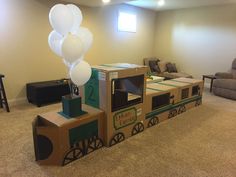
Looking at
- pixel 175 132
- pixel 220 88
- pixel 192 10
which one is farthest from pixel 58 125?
pixel 192 10

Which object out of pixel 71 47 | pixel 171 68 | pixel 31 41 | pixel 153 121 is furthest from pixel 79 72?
pixel 171 68

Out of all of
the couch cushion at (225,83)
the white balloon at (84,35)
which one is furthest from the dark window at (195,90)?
the white balloon at (84,35)

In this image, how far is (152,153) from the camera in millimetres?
2186

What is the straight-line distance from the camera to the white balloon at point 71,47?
1811 mm

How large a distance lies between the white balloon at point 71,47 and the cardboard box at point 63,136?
63 cm

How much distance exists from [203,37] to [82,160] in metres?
4.99

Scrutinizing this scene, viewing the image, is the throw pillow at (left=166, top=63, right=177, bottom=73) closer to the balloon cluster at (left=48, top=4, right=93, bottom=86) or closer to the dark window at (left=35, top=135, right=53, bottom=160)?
the balloon cluster at (left=48, top=4, right=93, bottom=86)

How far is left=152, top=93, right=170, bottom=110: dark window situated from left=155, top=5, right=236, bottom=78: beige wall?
316 cm

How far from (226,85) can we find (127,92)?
300 centimetres

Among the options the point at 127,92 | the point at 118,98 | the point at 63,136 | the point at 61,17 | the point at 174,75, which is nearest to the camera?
the point at 61,17

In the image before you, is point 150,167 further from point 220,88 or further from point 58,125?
point 220,88

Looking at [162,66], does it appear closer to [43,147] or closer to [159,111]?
[159,111]

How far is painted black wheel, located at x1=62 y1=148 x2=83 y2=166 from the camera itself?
1.97 metres

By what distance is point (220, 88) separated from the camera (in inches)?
179
